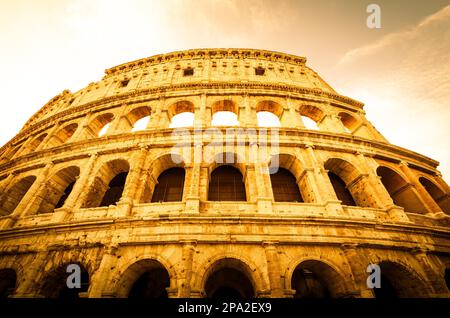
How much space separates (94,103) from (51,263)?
390 inches

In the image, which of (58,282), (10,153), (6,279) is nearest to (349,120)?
(58,282)

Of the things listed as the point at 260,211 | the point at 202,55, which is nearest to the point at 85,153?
the point at 260,211

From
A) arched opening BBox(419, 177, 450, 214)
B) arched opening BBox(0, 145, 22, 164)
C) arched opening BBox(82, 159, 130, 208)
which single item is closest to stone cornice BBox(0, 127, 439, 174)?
arched opening BBox(82, 159, 130, 208)

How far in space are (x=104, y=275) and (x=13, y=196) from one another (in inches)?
323

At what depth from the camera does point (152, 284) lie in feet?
24.5

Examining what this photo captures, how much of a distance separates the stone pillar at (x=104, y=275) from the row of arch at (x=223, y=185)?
2.26 m

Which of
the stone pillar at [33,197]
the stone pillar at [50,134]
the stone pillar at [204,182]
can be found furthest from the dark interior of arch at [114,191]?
the stone pillar at [50,134]

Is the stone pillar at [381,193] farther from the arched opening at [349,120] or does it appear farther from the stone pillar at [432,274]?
the arched opening at [349,120]

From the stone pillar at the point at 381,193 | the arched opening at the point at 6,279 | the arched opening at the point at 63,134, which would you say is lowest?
the arched opening at the point at 6,279

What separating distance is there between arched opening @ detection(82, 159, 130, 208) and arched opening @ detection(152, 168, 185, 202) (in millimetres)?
1791

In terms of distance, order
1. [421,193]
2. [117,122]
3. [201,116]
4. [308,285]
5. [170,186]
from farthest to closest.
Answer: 1. [117,122]
2. [201,116]
3. [170,186]
4. [421,193]
5. [308,285]

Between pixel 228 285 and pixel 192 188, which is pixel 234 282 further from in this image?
pixel 192 188

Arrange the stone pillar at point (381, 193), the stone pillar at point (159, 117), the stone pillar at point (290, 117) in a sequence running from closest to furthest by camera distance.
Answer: the stone pillar at point (381, 193), the stone pillar at point (159, 117), the stone pillar at point (290, 117)

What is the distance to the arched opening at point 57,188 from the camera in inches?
356
